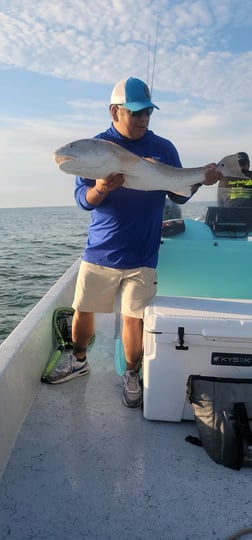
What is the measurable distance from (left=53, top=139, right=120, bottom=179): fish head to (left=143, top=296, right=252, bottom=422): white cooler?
0.96 m

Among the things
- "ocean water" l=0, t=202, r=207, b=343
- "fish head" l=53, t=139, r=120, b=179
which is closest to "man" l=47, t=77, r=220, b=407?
"fish head" l=53, t=139, r=120, b=179

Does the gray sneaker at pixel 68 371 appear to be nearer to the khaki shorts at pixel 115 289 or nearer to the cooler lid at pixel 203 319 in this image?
the khaki shorts at pixel 115 289

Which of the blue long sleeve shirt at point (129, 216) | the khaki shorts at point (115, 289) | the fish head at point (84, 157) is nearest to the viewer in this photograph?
the fish head at point (84, 157)

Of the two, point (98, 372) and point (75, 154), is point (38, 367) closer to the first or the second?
point (98, 372)

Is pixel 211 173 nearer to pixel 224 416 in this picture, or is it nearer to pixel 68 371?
pixel 224 416

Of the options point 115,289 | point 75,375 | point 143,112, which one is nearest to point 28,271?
point 75,375

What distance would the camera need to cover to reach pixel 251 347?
2385 millimetres

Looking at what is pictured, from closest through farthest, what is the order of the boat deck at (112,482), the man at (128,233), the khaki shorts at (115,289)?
the boat deck at (112,482)
the man at (128,233)
the khaki shorts at (115,289)

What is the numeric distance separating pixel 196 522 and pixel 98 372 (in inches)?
64.7

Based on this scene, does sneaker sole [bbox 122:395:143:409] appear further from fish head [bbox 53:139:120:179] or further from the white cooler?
fish head [bbox 53:139:120:179]

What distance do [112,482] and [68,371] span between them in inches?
46.6

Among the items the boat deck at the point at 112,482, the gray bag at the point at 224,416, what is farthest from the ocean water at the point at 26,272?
the gray bag at the point at 224,416

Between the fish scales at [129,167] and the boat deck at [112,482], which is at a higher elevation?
the fish scales at [129,167]

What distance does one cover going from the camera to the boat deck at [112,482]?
189 cm
